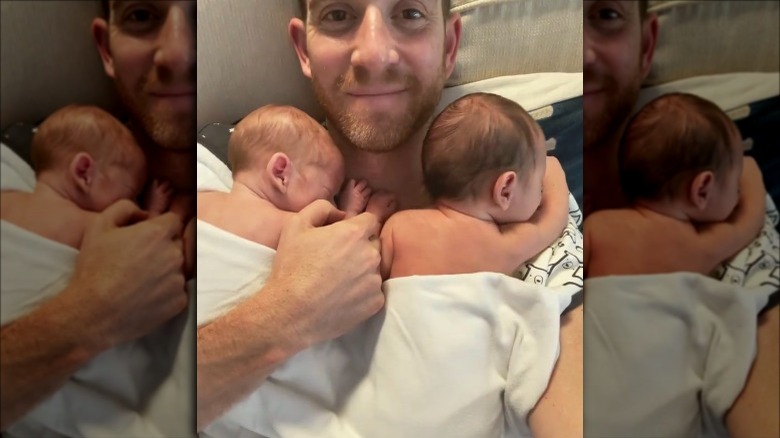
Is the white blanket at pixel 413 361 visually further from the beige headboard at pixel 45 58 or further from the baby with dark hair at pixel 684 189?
the beige headboard at pixel 45 58

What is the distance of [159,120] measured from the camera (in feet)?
2.86

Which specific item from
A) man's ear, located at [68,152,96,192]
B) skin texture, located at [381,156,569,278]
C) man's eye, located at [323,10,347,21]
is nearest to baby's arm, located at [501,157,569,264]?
skin texture, located at [381,156,569,278]

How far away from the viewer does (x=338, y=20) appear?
0.83 metres

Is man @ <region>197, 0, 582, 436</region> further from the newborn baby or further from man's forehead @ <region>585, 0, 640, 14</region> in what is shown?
man's forehead @ <region>585, 0, 640, 14</region>

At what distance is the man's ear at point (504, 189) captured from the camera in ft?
2.72

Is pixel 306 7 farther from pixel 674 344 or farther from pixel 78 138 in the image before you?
pixel 674 344

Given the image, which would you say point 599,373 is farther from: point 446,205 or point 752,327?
point 446,205

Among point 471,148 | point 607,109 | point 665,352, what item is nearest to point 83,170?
point 471,148

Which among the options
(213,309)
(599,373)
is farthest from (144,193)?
(599,373)

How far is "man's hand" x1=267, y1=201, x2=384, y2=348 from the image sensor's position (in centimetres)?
82

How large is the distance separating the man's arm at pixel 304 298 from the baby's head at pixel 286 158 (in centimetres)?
3

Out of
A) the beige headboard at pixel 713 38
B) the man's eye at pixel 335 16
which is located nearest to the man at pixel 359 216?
the man's eye at pixel 335 16

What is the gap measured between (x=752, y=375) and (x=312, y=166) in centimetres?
69

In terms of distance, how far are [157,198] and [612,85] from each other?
2.26 feet
